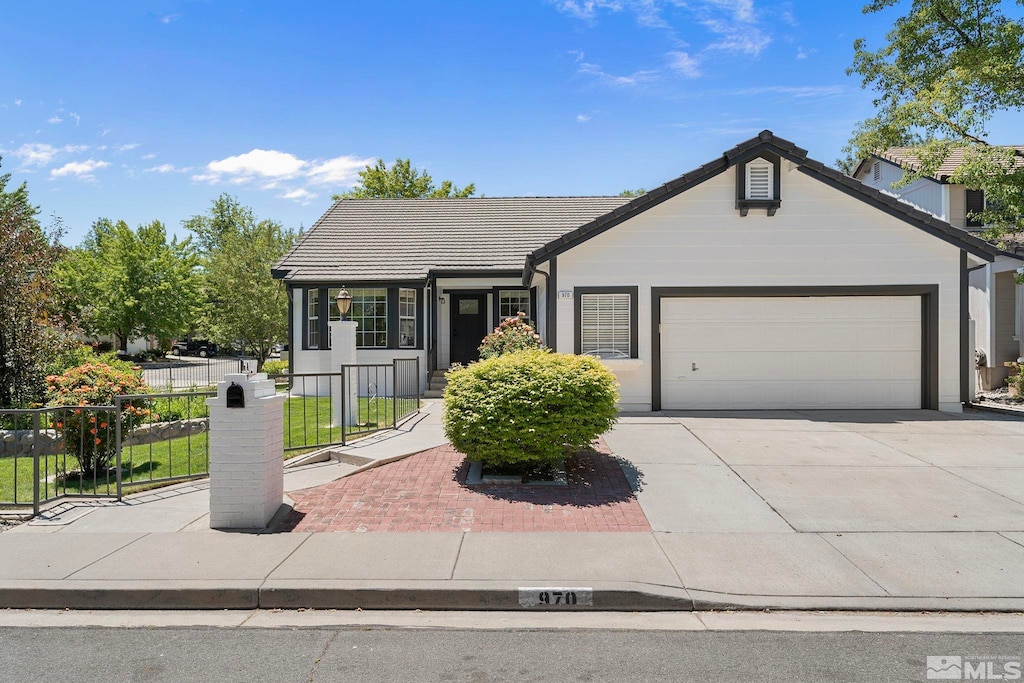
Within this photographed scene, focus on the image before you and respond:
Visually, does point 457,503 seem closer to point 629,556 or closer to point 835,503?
point 629,556

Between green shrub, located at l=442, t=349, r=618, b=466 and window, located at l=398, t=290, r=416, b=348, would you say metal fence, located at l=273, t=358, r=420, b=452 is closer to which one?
window, located at l=398, t=290, r=416, b=348

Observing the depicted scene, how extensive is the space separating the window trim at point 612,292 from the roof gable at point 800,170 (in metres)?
0.98

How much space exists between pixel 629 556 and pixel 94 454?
7001 mm

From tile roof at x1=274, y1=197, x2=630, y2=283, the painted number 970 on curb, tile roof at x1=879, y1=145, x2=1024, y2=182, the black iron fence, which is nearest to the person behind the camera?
the painted number 970 on curb

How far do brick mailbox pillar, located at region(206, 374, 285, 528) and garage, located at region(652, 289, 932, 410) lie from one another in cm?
854

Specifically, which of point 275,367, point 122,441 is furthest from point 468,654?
point 275,367

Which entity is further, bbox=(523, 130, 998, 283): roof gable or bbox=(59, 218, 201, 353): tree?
bbox=(59, 218, 201, 353): tree

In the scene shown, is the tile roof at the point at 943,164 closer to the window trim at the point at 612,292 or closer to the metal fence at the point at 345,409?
the window trim at the point at 612,292

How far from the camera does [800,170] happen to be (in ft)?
41.1

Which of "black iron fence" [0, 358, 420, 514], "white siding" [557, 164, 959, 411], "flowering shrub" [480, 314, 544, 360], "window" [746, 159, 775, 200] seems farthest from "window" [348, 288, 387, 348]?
"window" [746, 159, 775, 200]

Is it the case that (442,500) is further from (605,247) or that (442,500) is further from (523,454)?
(605,247)

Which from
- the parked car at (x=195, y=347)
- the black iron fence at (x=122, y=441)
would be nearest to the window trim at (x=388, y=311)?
the black iron fence at (x=122, y=441)

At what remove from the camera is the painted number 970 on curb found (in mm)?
4637

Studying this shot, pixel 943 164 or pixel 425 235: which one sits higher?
pixel 943 164
